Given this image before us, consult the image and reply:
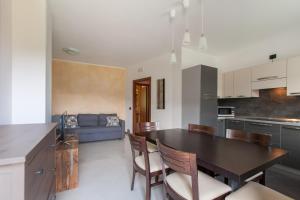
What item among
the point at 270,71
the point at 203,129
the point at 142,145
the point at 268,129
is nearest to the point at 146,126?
the point at 203,129

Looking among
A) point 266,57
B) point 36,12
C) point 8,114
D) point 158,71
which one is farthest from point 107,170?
point 266,57

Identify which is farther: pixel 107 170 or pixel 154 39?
pixel 154 39

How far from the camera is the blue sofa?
4.43 m

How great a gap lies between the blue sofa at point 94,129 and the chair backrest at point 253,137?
11.8 ft

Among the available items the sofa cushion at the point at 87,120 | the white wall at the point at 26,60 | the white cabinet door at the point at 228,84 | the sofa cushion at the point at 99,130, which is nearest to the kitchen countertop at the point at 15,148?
the white wall at the point at 26,60

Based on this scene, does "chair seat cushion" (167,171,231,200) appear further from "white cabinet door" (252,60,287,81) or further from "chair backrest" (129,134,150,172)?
"white cabinet door" (252,60,287,81)

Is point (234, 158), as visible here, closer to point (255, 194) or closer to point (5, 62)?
point (255, 194)

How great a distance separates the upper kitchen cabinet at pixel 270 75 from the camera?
2809mm

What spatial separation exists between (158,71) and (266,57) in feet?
8.15

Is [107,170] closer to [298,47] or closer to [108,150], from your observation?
[108,150]

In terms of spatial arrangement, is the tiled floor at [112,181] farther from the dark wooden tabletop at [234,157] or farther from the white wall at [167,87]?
the white wall at [167,87]

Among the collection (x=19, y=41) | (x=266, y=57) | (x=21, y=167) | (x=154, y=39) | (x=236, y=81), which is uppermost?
(x=154, y=39)

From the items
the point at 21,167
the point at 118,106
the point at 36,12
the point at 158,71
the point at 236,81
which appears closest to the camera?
the point at 21,167

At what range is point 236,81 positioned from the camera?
11.9 feet
